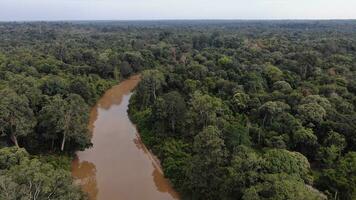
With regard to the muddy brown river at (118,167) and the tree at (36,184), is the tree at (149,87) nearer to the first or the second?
the muddy brown river at (118,167)

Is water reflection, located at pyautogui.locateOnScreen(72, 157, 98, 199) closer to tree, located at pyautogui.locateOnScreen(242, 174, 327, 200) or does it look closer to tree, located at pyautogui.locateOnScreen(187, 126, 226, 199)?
tree, located at pyautogui.locateOnScreen(187, 126, 226, 199)

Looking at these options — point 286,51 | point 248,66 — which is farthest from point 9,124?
point 286,51

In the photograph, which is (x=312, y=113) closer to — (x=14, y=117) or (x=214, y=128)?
(x=214, y=128)

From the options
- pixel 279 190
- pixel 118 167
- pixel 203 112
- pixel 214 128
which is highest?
pixel 214 128

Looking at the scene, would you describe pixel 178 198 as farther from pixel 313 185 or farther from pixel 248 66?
pixel 248 66

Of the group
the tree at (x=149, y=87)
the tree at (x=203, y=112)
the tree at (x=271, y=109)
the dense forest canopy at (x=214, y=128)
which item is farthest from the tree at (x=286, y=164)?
the tree at (x=149, y=87)

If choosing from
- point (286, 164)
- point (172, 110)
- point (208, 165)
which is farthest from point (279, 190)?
point (172, 110)

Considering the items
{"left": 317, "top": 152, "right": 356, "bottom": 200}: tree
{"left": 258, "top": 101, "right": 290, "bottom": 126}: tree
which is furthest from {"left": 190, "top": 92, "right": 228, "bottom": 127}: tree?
{"left": 317, "top": 152, "right": 356, "bottom": 200}: tree
